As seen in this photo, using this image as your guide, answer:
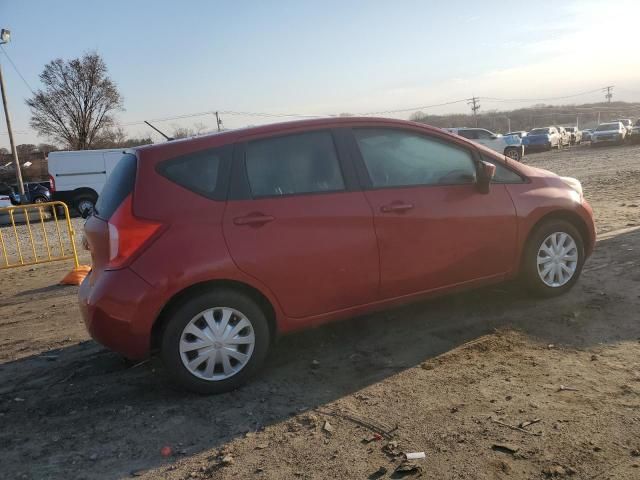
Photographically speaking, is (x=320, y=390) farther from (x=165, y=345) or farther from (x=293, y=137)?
(x=293, y=137)

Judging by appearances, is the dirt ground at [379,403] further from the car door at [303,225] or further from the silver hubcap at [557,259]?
the car door at [303,225]

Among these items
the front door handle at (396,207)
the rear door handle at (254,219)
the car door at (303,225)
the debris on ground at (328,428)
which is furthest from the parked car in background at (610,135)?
the debris on ground at (328,428)

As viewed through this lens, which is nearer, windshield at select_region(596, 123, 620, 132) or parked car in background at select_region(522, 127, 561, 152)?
windshield at select_region(596, 123, 620, 132)

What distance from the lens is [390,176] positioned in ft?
14.0

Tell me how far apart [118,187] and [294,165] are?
47.8 inches

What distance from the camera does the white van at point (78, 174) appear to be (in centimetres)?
2044

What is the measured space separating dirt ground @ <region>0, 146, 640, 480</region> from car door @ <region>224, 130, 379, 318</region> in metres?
0.58

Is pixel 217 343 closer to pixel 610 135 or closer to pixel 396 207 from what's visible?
pixel 396 207

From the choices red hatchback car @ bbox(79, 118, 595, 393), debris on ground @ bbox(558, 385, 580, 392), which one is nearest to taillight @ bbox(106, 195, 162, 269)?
red hatchback car @ bbox(79, 118, 595, 393)

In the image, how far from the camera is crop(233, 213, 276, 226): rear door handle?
3715 millimetres

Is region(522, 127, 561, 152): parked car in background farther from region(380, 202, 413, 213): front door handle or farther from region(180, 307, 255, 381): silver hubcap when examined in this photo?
region(180, 307, 255, 381): silver hubcap

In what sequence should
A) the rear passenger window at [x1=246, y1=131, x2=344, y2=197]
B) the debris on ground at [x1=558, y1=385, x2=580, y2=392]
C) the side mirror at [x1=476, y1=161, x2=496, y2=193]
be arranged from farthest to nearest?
the side mirror at [x1=476, y1=161, x2=496, y2=193] → the rear passenger window at [x1=246, y1=131, x2=344, y2=197] → the debris on ground at [x1=558, y1=385, x2=580, y2=392]

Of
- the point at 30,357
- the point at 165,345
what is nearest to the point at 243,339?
the point at 165,345

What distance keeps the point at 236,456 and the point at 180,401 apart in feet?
2.74
